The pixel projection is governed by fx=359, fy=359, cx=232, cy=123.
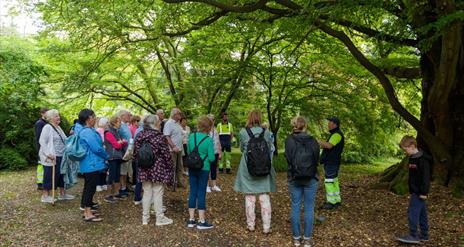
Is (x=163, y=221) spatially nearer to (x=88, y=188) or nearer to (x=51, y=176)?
(x=88, y=188)

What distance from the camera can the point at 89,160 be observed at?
566 centimetres

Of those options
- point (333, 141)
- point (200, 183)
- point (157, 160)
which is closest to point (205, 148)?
point (200, 183)

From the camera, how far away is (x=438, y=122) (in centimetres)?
720

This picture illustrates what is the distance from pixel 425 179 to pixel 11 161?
38.7 feet

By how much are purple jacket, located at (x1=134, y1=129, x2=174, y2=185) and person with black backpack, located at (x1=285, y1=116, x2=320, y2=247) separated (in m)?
1.90

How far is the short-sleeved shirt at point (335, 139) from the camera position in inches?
255

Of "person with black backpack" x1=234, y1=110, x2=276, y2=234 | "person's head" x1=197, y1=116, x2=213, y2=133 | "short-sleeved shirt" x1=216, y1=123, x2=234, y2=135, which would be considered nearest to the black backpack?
"person with black backpack" x1=234, y1=110, x2=276, y2=234

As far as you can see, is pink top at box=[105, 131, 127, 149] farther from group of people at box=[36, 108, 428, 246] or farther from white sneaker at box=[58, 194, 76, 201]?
white sneaker at box=[58, 194, 76, 201]

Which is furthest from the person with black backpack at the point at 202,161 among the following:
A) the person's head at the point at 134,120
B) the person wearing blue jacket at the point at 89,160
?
the person's head at the point at 134,120

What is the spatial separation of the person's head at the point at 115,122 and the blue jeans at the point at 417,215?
5172 millimetres

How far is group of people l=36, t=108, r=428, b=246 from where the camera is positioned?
16.1 feet

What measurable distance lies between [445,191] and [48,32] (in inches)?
390

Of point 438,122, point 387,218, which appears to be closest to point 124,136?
point 387,218

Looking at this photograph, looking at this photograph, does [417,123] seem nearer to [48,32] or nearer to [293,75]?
[293,75]
